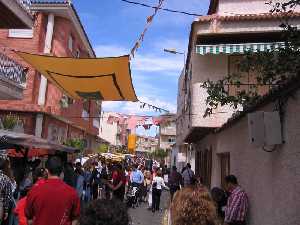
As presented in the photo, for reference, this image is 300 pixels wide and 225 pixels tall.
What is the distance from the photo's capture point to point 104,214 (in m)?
2.79

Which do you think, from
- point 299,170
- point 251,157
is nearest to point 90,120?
point 251,157

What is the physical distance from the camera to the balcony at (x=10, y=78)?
1420 centimetres

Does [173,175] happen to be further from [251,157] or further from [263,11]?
[251,157]

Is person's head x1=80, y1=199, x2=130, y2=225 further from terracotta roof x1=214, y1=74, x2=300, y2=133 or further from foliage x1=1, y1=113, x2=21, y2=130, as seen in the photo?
foliage x1=1, y1=113, x2=21, y2=130

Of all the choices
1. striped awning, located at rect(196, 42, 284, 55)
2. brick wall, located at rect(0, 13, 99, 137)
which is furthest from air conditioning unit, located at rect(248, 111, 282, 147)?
brick wall, located at rect(0, 13, 99, 137)

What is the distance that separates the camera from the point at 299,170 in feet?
18.0

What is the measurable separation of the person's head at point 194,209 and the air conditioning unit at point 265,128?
120 inches

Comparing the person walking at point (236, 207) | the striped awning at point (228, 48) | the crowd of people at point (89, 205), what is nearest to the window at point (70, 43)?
the striped awning at point (228, 48)

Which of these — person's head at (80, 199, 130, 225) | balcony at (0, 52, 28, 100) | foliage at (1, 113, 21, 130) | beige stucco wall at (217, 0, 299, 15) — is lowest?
person's head at (80, 199, 130, 225)

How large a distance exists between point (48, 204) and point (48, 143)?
8155mm

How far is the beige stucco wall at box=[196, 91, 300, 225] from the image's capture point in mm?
5703

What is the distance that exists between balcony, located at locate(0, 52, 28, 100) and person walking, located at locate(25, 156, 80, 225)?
9.70m

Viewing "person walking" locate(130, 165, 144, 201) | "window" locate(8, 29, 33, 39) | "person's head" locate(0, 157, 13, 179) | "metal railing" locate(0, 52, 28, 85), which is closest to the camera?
"person's head" locate(0, 157, 13, 179)

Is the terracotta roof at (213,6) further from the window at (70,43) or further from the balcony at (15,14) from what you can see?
the window at (70,43)
